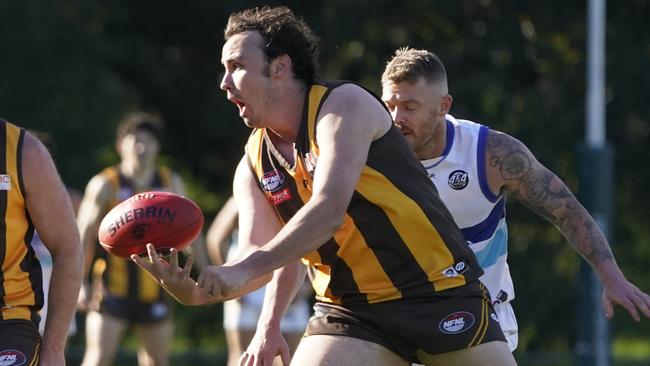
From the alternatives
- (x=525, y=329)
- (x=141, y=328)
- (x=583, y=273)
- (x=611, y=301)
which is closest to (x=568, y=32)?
(x=525, y=329)

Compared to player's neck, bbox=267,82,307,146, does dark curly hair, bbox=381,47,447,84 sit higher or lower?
higher

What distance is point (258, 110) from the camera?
4863mm

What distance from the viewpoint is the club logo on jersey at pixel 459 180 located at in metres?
5.77

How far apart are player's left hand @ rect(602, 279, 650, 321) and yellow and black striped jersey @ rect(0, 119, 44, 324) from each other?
220 cm

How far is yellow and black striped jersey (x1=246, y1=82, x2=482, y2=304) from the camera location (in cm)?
486

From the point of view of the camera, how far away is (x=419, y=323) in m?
4.92

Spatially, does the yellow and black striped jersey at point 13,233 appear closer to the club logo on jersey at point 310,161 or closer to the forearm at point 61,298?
the forearm at point 61,298

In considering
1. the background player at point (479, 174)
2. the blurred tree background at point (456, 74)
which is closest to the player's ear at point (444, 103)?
the background player at point (479, 174)

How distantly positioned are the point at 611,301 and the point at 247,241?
1466 mm

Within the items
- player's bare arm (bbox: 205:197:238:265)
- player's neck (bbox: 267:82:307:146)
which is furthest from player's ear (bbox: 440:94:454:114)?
player's bare arm (bbox: 205:197:238:265)

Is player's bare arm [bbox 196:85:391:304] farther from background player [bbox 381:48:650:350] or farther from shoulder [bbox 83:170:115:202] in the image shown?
shoulder [bbox 83:170:115:202]

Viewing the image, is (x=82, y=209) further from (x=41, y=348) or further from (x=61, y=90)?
(x=61, y=90)

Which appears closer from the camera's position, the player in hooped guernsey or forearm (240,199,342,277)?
forearm (240,199,342,277)

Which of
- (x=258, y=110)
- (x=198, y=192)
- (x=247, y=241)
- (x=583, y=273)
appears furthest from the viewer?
(x=198, y=192)
